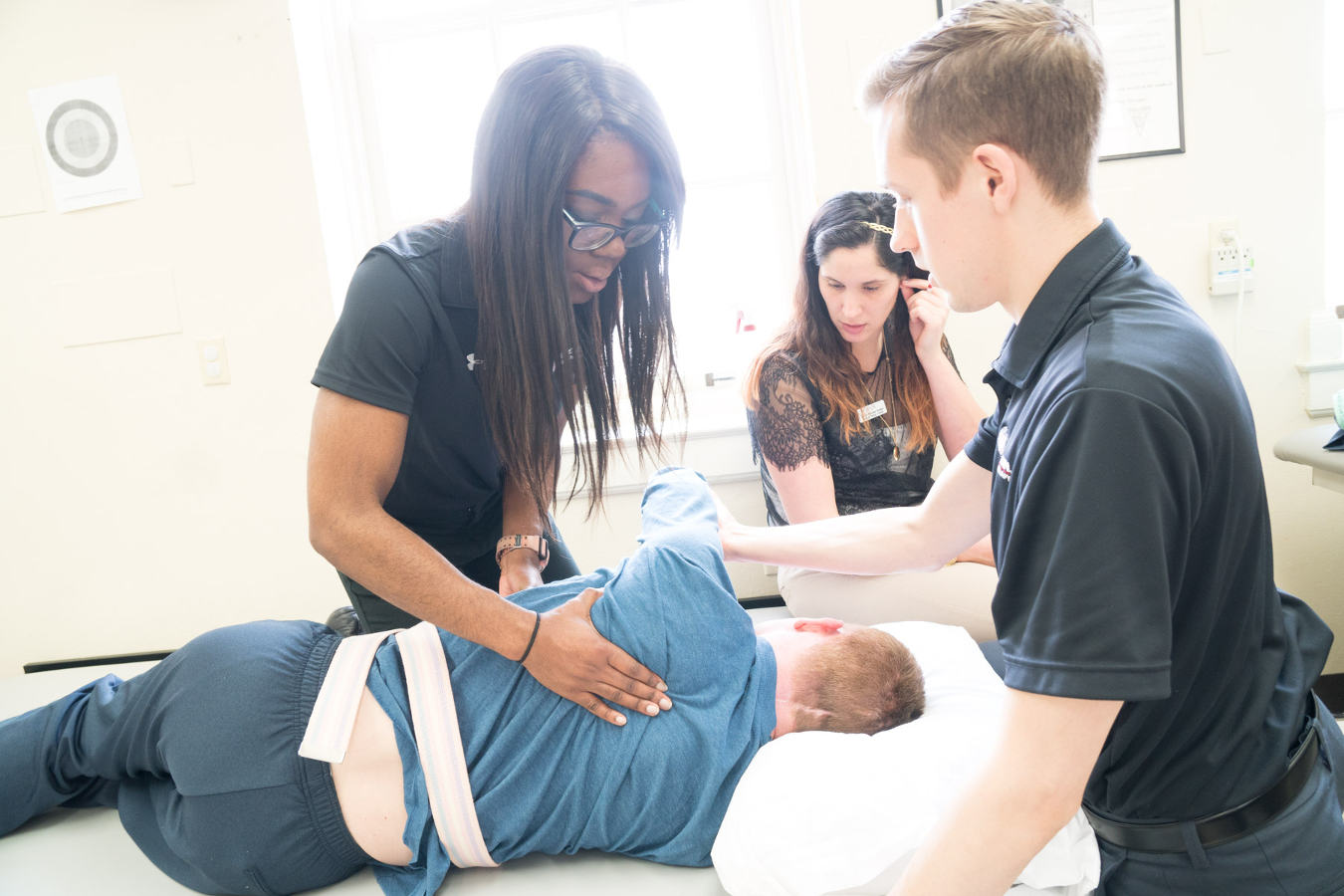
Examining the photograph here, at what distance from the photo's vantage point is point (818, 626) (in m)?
1.49

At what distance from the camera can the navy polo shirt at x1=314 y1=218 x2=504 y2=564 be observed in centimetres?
121

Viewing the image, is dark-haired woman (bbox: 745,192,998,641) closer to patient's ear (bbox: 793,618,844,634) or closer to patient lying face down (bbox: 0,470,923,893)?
patient's ear (bbox: 793,618,844,634)

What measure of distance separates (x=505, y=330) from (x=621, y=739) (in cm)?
61

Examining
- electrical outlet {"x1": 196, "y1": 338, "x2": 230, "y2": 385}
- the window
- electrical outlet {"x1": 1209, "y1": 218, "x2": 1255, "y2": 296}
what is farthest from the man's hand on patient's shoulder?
electrical outlet {"x1": 1209, "y1": 218, "x2": 1255, "y2": 296}

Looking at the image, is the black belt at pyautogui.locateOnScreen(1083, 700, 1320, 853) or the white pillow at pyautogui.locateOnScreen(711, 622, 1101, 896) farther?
the white pillow at pyautogui.locateOnScreen(711, 622, 1101, 896)

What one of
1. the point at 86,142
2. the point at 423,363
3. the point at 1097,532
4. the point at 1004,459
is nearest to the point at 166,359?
the point at 86,142

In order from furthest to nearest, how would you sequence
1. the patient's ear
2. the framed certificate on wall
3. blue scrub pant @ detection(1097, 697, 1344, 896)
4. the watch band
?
the framed certificate on wall, the watch band, the patient's ear, blue scrub pant @ detection(1097, 697, 1344, 896)

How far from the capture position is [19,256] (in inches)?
106

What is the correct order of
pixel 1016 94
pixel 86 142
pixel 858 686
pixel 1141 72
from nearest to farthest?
1. pixel 1016 94
2. pixel 858 686
3. pixel 1141 72
4. pixel 86 142

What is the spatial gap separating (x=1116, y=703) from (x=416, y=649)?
3.13ft

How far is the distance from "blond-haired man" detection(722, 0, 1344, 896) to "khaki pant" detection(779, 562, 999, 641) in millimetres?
912

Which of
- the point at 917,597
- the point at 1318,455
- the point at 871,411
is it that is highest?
the point at 871,411

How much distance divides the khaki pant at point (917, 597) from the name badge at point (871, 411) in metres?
0.42

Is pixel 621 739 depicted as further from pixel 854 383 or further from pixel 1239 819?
pixel 854 383
